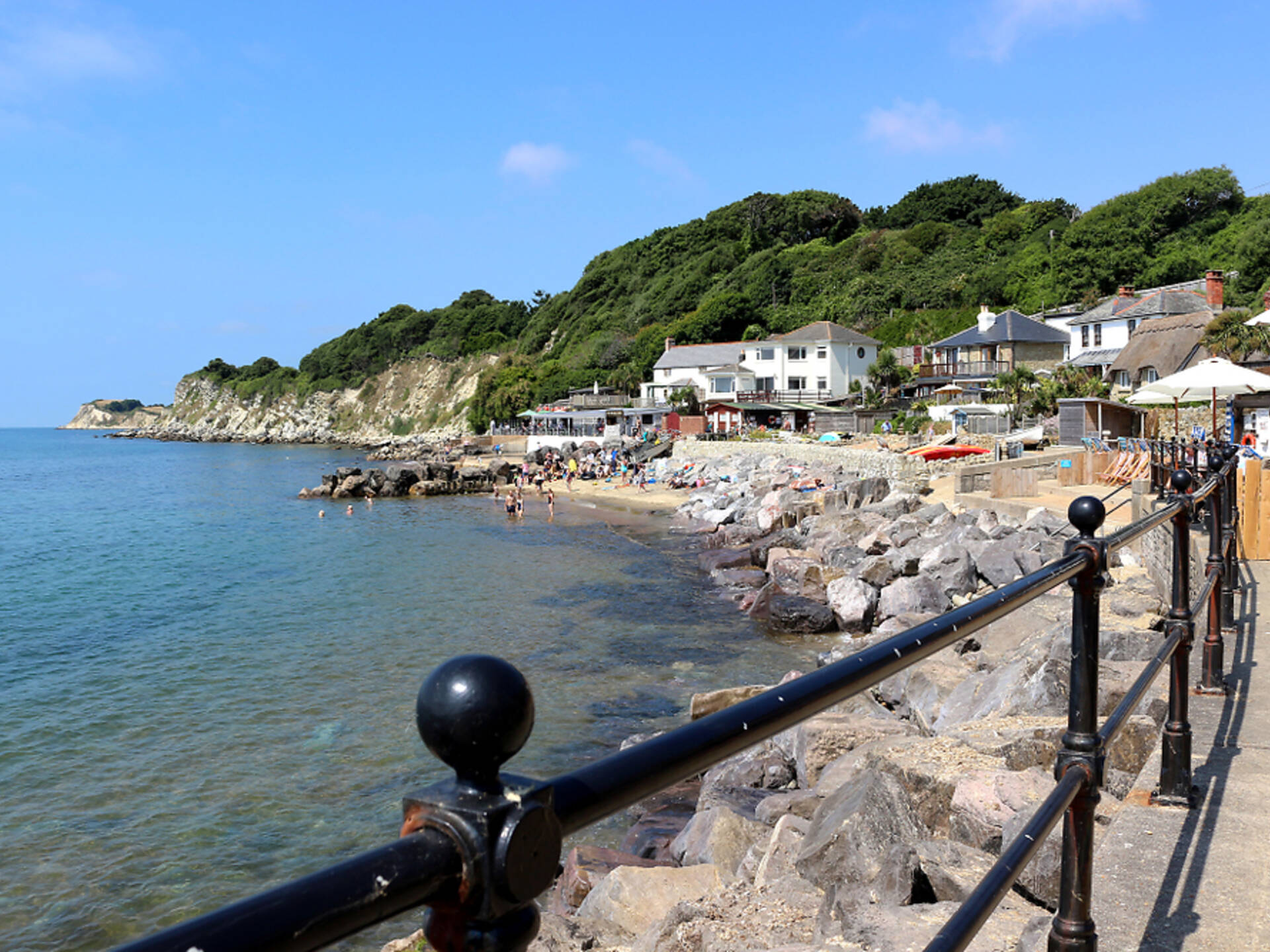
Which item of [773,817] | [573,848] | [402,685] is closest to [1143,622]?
[773,817]

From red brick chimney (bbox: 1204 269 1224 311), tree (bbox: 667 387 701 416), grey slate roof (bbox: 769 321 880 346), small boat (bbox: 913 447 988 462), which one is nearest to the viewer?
small boat (bbox: 913 447 988 462)

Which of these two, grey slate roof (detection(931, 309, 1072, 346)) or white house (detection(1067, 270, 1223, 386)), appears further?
grey slate roof (detection(931, 309, 1072, 346))

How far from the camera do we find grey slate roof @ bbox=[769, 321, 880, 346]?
6144 centimetres

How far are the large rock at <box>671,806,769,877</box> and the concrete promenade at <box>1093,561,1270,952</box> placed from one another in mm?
3298

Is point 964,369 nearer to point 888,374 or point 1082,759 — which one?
point 888,374

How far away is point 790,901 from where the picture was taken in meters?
5.38

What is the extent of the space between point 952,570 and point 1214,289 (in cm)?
3569

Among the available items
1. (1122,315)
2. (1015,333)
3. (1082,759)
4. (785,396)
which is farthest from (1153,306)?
(1082,759)

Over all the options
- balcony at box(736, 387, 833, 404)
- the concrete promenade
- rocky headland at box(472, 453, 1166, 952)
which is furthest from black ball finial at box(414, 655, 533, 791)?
balcony at box(736, 387, 833, 404)

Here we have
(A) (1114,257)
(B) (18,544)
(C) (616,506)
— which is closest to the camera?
(B) (18,544)

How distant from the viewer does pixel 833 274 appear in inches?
3169

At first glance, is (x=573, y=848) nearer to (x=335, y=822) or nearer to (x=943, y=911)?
(x=335, y=822)

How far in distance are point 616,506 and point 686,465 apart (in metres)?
7.93

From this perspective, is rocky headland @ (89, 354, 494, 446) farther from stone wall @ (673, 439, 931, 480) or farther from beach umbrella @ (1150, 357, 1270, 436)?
beach umbrella @ (1150, 357, 1270, 436)
